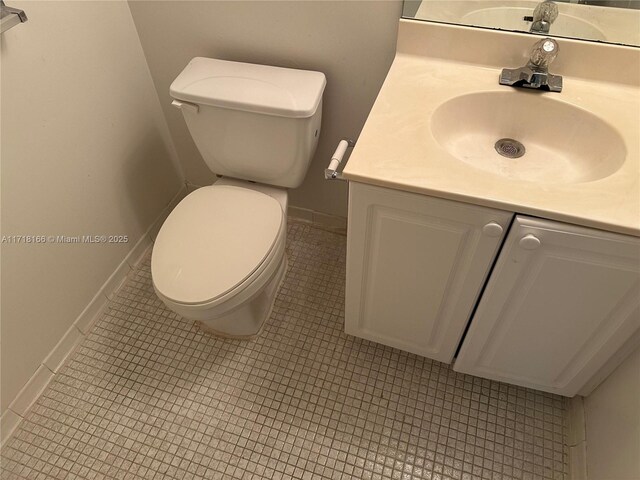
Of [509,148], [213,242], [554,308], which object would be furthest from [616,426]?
[213,242]

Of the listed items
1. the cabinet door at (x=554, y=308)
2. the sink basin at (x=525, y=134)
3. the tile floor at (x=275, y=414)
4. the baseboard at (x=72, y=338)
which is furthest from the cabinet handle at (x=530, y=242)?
the baseboard at (x=72, y=338)

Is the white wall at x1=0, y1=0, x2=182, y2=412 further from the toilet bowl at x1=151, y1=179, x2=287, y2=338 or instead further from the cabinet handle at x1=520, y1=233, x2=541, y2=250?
A: the cabinet handle at x1=520, y1=233, x2=541, y2=250

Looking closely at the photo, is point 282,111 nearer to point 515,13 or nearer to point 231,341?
point 515,13

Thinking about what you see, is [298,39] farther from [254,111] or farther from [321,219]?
[321,219]

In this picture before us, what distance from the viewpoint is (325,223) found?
1866 millimetres

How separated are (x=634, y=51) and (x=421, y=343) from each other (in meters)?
0.91

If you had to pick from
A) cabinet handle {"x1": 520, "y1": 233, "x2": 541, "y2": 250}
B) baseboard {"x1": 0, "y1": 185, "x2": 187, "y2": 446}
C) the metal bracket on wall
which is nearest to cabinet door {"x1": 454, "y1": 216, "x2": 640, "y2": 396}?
cabinet handle {"x1": 520, "y1": 233, "x2": 541, "y2": 250}

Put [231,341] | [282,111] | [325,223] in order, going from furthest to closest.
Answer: [325,223], [231,341], [282,111]

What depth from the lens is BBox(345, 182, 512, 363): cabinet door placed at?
2.92 feet

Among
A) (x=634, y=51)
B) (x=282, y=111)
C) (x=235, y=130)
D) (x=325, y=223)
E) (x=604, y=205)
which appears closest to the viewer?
(x=604, y=205)

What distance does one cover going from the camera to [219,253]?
122 cm

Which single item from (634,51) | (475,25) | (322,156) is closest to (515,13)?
(475,25)

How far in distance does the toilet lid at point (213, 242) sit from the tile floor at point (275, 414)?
0.42 meters

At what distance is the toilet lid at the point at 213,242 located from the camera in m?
1.17
